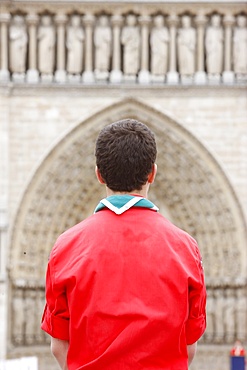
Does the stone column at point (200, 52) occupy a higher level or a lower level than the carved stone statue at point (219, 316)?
higher

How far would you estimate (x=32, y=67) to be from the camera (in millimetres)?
17922

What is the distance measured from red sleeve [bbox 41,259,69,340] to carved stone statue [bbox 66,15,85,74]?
14994mm

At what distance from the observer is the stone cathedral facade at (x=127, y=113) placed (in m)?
17.8

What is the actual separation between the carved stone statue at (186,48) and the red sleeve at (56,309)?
1514 cm

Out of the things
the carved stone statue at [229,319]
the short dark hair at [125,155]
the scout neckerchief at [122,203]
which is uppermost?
the short dark hair at [125,155]

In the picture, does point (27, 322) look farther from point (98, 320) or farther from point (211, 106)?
point (98, 320)

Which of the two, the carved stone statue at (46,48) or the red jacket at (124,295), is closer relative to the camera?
the red jacket at (124,295)

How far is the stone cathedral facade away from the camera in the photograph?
1780 centimetres

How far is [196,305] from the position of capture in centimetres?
313

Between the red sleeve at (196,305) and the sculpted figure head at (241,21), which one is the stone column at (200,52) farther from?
the red sleeve at (196,305)

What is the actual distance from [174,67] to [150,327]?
15282 mm

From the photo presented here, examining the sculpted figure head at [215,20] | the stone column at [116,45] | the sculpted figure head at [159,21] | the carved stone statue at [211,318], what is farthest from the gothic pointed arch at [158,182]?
the sculpted figure head at [215,20]

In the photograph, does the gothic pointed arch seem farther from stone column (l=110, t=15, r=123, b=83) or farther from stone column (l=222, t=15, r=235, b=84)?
stone column (l=222, t=15, r=235, b=84)

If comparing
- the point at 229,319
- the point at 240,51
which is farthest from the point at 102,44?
the point at 229,319
